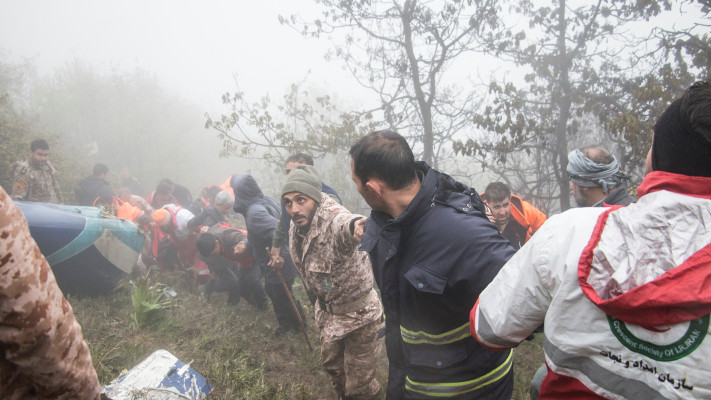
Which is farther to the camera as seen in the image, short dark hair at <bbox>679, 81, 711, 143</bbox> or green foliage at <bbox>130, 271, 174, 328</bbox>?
green foliage at <bbox>130, 271, 174, 328</bbox>

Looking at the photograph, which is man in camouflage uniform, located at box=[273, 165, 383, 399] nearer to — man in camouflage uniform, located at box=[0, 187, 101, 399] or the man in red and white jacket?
man in camouflage uniform, located at box=[0, 187, 101, 399]

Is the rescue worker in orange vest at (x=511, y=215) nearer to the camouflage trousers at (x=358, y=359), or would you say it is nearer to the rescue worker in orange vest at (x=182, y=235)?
the camouflage trousers at (x=358, y=359)

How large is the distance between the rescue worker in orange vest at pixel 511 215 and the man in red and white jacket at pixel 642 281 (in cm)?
330

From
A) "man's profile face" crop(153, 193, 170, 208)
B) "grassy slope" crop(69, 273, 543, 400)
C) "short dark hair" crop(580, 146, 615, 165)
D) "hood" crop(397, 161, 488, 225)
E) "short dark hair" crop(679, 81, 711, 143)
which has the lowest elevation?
"grassy slope" crop(69, 273, 543, 400)

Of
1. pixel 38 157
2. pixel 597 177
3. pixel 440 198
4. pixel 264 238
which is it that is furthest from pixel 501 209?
pixel 38 157

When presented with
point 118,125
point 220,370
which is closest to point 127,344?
point 220,370

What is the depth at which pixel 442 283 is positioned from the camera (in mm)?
1654

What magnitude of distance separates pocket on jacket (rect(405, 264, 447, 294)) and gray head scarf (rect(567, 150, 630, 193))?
2.24 metres

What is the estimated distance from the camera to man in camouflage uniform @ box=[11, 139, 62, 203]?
7047mm

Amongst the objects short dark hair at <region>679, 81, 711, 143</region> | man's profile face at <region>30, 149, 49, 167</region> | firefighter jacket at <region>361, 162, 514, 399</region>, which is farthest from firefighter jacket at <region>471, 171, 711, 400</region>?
man's profile face at <region>30, 149, 49, 167</region>

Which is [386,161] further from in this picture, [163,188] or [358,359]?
[163,188]

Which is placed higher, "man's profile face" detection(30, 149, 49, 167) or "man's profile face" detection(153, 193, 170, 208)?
"man's profile face" detection(30, 149, 49, 167)

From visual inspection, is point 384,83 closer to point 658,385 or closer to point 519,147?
point 519,147

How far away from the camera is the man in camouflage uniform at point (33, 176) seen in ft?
23.1
